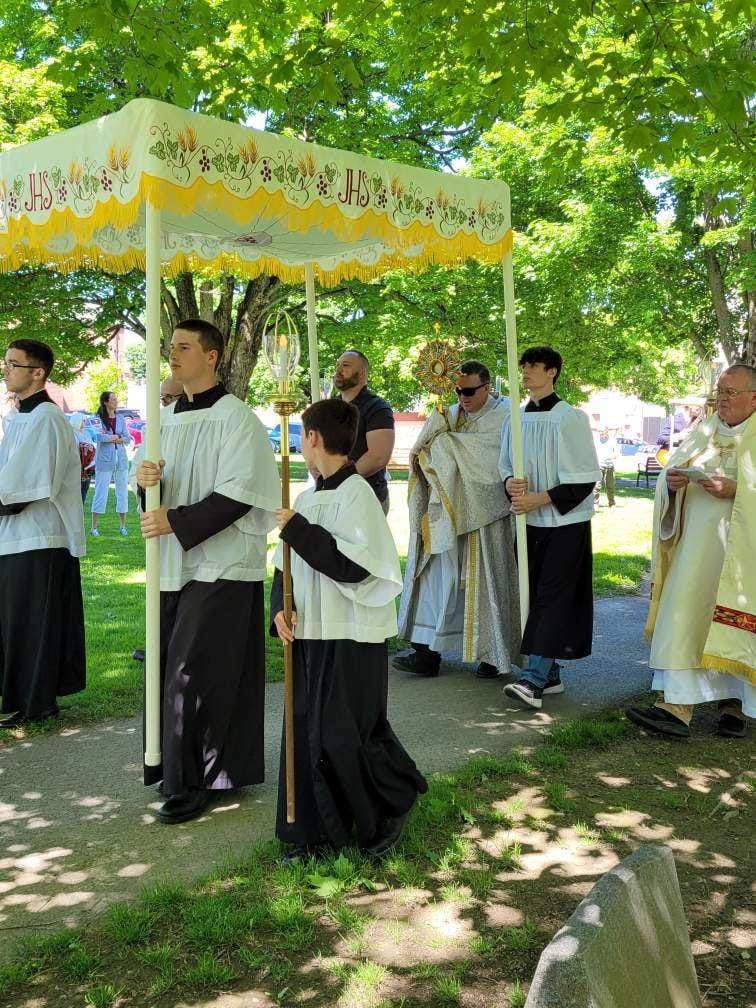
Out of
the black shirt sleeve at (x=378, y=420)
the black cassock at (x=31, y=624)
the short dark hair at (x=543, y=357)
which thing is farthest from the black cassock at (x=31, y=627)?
the short dark hair at (x=543, y=357)

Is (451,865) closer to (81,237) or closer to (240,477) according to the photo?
(240,477)

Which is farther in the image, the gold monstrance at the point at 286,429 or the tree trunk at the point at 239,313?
the tree trunk at the point at 239,313

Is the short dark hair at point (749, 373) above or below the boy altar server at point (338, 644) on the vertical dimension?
above

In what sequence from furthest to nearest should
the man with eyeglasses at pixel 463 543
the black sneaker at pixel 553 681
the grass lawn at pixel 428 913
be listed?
1. the man with eyeglasses at pixel 463 543
2. the black sneaker at pixel 553 681
3. the grass lawn at pixel 428 913

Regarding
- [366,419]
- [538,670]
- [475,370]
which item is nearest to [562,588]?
[538,670]

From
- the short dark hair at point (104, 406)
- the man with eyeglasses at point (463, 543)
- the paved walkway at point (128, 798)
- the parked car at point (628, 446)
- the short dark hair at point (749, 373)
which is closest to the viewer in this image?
the paved walkway at point (128, 798)

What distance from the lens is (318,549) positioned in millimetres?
3600

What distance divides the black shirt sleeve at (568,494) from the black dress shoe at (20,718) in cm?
337

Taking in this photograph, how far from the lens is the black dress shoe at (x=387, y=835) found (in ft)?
12.3

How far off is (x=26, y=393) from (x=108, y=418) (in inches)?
320

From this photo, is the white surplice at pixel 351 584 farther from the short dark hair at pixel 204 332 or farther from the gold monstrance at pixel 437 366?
the gold monstrance at pixel 437 366

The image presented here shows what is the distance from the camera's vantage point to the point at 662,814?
14.1 ft

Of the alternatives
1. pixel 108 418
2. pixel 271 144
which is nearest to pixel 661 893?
pixel 271 144

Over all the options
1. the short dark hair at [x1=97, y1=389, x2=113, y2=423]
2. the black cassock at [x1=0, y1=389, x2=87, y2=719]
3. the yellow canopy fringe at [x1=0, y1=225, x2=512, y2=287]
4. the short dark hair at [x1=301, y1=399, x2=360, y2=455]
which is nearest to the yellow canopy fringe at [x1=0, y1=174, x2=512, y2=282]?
the yellow canopy fringe at [x1=0, y1=225, x2=512, y2=287]
